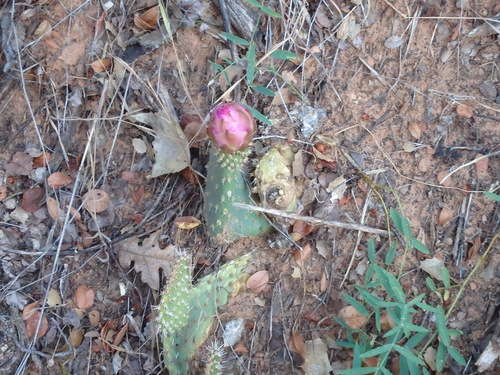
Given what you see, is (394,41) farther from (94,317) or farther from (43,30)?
(94,317)

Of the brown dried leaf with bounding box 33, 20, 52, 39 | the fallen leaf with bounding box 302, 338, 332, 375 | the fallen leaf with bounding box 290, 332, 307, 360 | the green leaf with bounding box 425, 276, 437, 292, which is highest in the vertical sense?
the brown dried leaf with bounding box 33, 20, 52, 39

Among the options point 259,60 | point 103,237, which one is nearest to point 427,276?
point 259,60

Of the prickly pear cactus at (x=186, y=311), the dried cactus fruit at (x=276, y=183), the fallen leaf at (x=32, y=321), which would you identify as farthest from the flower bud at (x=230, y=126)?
the fallen leaf at (x=32, y=321)

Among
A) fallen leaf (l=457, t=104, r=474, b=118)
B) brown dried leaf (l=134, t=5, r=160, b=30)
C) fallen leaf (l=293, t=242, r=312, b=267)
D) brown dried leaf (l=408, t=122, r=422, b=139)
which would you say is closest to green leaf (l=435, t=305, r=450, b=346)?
fallen leaf (l=293, t=242, r=312, b=267)

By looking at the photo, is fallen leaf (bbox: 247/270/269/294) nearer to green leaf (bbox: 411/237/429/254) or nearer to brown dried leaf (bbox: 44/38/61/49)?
green leaf (bbox: 411/237/429/254)

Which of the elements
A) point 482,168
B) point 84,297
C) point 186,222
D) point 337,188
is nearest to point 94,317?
point 84,297
